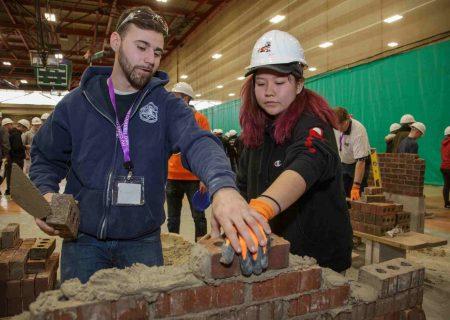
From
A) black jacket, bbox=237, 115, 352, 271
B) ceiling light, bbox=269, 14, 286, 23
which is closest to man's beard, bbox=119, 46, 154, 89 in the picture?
black jacket, bbox=237, 115, 352, 271

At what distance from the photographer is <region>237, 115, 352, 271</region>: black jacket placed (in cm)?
160

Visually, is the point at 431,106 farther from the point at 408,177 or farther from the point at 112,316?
the point at 112,316

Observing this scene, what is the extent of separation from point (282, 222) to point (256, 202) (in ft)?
1.61

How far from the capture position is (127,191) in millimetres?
1718

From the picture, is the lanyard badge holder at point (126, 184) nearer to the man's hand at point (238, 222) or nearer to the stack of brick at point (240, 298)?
the stack of brick at point (240, 298)

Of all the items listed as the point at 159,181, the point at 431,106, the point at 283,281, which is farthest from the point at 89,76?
the point at 431,106

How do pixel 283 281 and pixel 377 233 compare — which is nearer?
pixel 283 281

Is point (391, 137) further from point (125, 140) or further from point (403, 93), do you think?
point (125, 140)

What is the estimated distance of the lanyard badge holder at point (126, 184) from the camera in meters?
1.71

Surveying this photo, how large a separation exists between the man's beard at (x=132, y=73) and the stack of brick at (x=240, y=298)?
0.93 metres

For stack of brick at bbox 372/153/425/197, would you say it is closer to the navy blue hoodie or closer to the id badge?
the navy blue hoodie

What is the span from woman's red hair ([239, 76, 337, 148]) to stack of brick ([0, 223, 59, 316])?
2.49 m

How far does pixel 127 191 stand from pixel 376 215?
3538mm

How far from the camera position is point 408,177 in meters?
6.08
